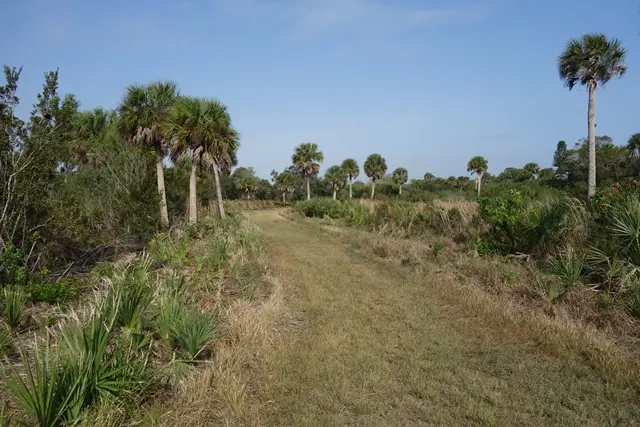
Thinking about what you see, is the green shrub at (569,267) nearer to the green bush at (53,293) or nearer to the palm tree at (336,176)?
the green bush at (53,293)

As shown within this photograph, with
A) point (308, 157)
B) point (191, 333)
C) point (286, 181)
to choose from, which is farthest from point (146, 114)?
point (286, 181)

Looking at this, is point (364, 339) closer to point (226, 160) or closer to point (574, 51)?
point (226, 160)

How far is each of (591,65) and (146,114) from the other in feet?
79.6

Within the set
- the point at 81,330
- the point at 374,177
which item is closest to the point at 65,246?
the point at 81,330

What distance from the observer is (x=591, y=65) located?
805 inches

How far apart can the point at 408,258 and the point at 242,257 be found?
17.4 ft

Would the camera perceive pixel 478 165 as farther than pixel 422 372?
Yes

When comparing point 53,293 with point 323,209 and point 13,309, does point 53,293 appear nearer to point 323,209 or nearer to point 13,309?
point 13,309

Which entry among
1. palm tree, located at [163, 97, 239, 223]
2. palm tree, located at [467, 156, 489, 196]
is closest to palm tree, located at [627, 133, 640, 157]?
palm tree, located at [467, 156, 489, 196]

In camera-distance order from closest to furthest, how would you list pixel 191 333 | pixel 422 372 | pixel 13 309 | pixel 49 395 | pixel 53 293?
pixel 49 395, pixel 191 333, pixel 422 372, pixel 13 309, pixel 53 293

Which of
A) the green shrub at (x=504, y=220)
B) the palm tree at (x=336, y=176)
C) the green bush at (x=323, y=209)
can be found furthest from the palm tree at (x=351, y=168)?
the green shrub at (x=504, y=220)

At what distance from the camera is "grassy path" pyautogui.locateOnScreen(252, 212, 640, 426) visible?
13.1 feet

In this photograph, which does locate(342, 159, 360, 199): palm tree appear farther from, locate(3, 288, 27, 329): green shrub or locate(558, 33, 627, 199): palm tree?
locate(3, 288, 27, 329): green shrub

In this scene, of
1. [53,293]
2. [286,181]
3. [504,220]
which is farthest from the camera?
[286,181]
